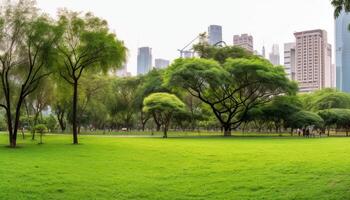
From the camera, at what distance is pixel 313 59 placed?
112m

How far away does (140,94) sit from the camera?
65.4 m

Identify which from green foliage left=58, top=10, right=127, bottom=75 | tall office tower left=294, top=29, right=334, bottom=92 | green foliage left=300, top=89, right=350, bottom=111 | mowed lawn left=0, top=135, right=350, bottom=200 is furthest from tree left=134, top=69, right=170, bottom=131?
tall office tower left=294, top=29, right=334, bottom=92

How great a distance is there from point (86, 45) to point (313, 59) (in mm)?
92376

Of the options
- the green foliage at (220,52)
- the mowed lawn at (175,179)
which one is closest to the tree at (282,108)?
the green foliage at (220,52)

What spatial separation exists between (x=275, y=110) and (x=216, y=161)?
3918 cm

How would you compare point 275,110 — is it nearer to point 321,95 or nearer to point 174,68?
point 174,68

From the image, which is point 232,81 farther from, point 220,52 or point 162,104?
point 220,52

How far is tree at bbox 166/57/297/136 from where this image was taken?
163 feet

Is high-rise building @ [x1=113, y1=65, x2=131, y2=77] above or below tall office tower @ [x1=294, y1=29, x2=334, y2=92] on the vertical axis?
below

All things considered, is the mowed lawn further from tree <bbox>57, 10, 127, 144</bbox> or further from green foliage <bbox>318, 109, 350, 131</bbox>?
green foliage <bbox>318, 109, 350, 131</bbox>

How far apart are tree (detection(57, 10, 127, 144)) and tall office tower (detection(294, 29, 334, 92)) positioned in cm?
8176

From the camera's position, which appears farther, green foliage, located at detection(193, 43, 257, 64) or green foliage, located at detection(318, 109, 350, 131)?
green foliage, located at detection(193, 43, 257, 64)

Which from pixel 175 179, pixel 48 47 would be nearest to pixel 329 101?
pixel 48 47

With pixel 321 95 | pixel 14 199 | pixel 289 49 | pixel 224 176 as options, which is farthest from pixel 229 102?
pixel 289 49
